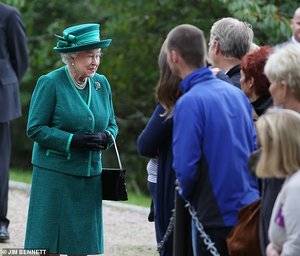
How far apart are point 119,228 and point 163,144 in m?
4.02

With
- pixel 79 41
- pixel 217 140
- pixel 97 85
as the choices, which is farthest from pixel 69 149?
pixel 217 140

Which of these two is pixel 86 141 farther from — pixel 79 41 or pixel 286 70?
pixel 286 70

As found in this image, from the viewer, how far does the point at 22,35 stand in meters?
9.30

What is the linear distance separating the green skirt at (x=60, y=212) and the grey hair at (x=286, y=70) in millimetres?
1974

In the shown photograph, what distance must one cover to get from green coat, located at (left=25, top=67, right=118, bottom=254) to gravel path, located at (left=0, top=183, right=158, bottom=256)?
1.79 m

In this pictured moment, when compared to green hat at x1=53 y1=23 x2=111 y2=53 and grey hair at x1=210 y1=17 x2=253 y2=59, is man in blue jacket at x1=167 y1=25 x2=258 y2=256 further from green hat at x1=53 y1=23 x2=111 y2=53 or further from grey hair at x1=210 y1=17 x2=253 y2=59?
green hat at x1=53 y1=23 x2=111 y2=53

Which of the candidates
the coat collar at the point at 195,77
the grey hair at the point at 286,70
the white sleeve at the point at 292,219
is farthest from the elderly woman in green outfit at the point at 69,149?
the white sleeve at the point at 292,219

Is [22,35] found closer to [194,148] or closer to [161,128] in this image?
[161,128]

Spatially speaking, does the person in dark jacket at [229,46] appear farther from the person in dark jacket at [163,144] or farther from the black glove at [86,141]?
the black glove at [86,141]

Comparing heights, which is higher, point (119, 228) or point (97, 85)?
point (97, 85)

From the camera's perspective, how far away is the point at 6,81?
9258mm

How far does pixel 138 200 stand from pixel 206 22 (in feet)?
8.93

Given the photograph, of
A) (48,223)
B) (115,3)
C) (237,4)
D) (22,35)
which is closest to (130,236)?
(22,35)

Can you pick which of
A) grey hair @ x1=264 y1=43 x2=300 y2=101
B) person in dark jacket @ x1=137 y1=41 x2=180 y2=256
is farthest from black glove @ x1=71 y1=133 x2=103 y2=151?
grey hair @ x1=264 y1=43 x2=300 y2=101
